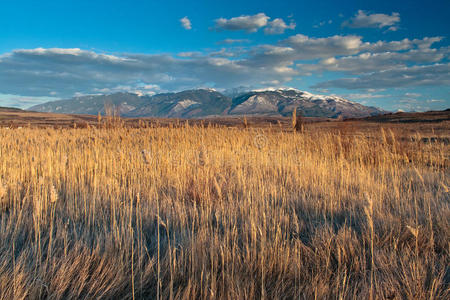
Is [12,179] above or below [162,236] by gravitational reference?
above

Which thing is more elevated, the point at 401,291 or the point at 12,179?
the point at 12,179

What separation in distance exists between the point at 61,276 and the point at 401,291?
1.81m

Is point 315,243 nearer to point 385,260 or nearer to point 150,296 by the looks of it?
point 385,260

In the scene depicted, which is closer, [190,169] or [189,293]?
[189,293]

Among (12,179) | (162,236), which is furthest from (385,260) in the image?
(12,179)

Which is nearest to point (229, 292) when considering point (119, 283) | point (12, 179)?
point (119, 283)

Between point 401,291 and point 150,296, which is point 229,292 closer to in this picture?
point 150,296

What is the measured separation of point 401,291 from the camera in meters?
1.30

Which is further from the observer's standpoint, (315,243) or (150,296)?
(315,243)

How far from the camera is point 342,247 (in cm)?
159

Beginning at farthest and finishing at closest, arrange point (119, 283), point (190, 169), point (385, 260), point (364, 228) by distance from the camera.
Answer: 1. point (190, 169)
2. point (364, 228)
3. point (385, 260)
4. point (119, 283)

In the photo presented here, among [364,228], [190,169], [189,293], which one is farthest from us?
[190,169]

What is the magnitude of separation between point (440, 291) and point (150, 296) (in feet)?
4.88

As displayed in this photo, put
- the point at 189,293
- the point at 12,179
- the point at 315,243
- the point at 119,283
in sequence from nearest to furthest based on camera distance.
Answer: the point at 189,293, the point at 119,283, the point at 315,243, the point at 12,179
